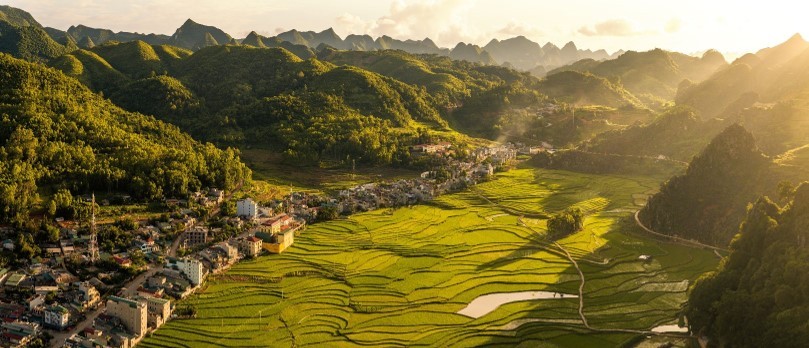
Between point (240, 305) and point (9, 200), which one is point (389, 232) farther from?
point (9, 200)

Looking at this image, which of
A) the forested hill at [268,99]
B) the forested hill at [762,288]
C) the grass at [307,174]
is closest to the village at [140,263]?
the grass at [307,174]

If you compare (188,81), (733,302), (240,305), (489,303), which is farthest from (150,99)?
(733,302)

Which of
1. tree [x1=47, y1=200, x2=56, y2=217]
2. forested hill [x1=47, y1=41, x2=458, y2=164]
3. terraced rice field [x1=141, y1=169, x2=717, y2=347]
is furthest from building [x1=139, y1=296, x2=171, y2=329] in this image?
forested hill [x1=47, y1=41, x2=458, y2=164]

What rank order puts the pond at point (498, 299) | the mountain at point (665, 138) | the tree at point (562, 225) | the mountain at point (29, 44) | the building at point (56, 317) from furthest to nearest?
the mountain at point (29, 44), the mountain at point (665, 138), the tree at point (562, 225), the pond at point (498, 299), the building at point (56, 317)

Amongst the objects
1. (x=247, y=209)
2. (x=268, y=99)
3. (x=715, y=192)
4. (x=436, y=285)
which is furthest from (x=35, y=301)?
(x=268, y=99)

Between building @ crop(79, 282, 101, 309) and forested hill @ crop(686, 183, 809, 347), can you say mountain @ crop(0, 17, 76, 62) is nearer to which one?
building @ crop(79, 282, 101, 309)

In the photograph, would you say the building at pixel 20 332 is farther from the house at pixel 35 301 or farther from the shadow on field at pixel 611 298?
the shadow on field at pixel 611 298
